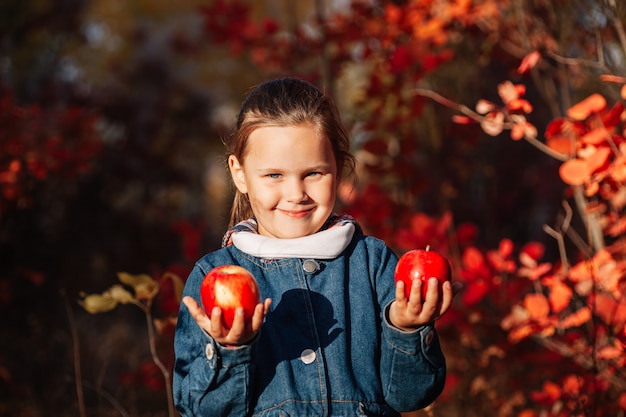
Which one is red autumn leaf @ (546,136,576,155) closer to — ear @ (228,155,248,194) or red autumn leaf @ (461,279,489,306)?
red autumn leaf @ (461,279,489,306)

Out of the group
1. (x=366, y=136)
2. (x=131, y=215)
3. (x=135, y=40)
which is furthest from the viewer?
(x=135, y=40)

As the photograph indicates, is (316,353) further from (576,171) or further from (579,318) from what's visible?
(579,318)

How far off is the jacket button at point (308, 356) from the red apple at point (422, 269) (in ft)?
0.81

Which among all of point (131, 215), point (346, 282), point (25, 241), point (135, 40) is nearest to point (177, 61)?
point (135, 40)

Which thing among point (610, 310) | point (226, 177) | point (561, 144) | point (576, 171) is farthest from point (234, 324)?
point (610, 310)

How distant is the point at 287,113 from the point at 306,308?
1.47ft

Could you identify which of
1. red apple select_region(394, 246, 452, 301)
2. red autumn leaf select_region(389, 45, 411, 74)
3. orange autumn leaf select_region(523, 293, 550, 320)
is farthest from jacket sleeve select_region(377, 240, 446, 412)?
red autumn leaf select_region(389, 45, 411, 74)

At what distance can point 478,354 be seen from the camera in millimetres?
4305

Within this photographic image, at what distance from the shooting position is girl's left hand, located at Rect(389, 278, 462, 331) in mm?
1708

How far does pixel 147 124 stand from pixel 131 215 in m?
1.78

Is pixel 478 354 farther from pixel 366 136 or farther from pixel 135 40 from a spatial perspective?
pixel 135 40

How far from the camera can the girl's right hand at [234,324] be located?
162 centimetres

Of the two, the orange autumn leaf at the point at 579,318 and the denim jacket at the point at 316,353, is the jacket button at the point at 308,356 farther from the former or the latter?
the orange autumn leaf at the point at 579,318

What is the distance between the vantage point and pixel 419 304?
1724 millimetres
